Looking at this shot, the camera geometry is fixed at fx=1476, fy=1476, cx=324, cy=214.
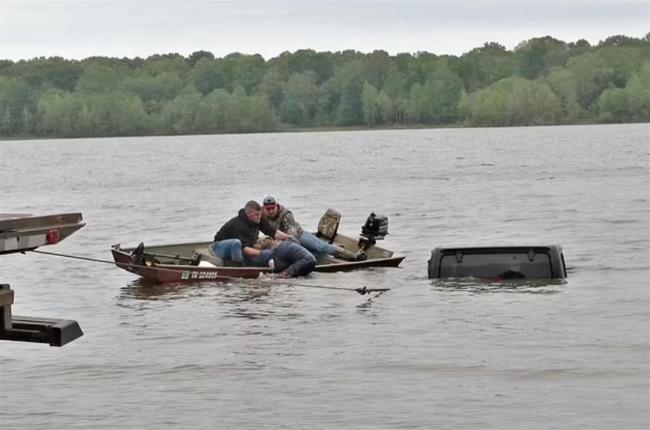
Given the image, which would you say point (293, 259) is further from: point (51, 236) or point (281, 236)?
point (51, 236)

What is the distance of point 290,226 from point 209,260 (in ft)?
4.89

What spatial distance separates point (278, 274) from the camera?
24.0 m

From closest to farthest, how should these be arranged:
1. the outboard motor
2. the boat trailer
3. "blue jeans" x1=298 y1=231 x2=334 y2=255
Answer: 1. the boat trailer
2. "blue jeans" x1=298 y1=231 x2=334 y2=255
3. the outboard motor

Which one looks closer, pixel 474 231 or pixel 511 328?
pixel 511 328

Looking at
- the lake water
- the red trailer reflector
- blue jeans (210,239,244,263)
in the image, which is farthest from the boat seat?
the red trailer reflector

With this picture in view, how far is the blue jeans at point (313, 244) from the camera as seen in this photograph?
2462 cm


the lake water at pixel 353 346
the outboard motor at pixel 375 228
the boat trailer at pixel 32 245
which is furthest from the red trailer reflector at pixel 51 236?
the outboard motor at pixel 375 228

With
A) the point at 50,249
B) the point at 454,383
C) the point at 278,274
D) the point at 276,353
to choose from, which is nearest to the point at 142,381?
the point at 276,353

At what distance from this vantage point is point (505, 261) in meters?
23.1

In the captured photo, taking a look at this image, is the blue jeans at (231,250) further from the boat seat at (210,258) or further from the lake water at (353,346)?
the lake water at (353,346)

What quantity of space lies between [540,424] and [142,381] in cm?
466

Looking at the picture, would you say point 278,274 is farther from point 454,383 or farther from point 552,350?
point 454,383

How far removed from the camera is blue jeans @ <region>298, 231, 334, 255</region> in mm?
24625

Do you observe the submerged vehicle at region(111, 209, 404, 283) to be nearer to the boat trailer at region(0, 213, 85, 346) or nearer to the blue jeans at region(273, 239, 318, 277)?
the blue jeans at region(273, 239, 318, 277)
